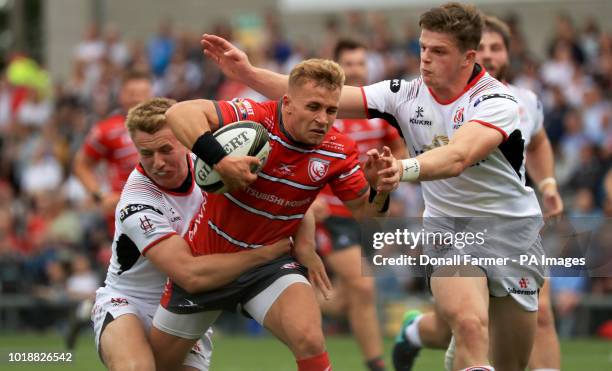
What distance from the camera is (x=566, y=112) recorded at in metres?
14.9

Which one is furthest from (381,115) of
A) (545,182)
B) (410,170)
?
(545,182)

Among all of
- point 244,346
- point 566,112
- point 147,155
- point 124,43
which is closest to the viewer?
point 147,155

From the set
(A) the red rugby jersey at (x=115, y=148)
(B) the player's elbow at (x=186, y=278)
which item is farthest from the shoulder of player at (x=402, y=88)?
(A) the red rugby jersey at (x=115, y=148)

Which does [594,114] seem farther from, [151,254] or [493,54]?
[151,254]

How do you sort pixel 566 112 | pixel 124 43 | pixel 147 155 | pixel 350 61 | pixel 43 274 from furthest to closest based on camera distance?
pixel 124 43
pixel 43 274
pixel 566 112
pixel 350 61
pixel 147 155

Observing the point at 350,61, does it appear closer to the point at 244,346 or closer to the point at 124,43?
the point at 244,346

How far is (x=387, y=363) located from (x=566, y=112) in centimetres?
581

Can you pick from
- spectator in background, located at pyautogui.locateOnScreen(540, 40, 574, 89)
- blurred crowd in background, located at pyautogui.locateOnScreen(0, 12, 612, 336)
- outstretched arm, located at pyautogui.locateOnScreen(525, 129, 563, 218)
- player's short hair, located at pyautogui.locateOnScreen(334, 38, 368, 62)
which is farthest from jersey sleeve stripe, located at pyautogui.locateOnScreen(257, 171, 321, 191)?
spectator in background, located at pyautogui.locateOnScreen(540, 40, 574, 89)

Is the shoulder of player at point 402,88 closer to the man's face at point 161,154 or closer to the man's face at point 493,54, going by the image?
the man's face at point 161,154

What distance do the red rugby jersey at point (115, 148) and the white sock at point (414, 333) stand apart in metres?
3.40

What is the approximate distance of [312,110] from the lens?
5891 mm

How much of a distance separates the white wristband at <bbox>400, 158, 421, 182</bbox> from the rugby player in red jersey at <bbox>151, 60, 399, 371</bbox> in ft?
1.27

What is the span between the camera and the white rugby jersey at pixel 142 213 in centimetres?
645

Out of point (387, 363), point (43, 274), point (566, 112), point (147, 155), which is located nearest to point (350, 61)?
point (387, 363)
